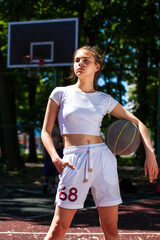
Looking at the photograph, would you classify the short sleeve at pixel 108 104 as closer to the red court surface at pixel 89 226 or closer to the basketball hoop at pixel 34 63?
the red court surface at pixel 89 226

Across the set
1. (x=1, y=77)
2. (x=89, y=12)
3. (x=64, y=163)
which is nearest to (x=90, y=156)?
(x=64, y=163)

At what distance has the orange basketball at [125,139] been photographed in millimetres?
3131

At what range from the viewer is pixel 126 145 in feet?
10.4

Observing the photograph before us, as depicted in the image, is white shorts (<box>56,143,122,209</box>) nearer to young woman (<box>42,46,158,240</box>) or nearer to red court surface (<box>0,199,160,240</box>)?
young woman (<box>42,46,158,240</box>)

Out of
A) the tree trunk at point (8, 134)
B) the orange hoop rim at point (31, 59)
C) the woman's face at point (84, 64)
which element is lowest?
the tree trunk at point (8, 134)

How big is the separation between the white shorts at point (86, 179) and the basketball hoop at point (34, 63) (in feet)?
31.0

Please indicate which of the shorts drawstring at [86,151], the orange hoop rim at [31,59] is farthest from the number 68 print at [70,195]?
the orange hoop rim at [31,59]

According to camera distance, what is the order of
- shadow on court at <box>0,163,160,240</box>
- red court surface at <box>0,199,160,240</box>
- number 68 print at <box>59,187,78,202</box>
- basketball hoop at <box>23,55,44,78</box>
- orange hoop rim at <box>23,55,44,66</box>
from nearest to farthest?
number 68 print at <box>59,187,78,202</box> < red court surface at <box>0,199,160,240</box> < shadow on court at <box>0,163,160,240</box> < basketball hoop at <box>23,55,44,78</box> < orange hoop rim at <box>23,55,44,66</box>

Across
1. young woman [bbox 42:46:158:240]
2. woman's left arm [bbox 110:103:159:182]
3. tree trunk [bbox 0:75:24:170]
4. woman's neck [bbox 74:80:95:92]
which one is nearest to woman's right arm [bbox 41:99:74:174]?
young woman [bbox 42:46:158:240]

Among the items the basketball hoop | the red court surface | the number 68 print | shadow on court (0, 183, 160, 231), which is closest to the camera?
the number 68 print

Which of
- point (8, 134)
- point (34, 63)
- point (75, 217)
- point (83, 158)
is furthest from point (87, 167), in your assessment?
point (8, 134)

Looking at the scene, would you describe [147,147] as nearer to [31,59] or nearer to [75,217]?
[75,217]

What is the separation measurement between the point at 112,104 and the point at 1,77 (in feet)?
41.6

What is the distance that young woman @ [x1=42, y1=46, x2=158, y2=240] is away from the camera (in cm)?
290
